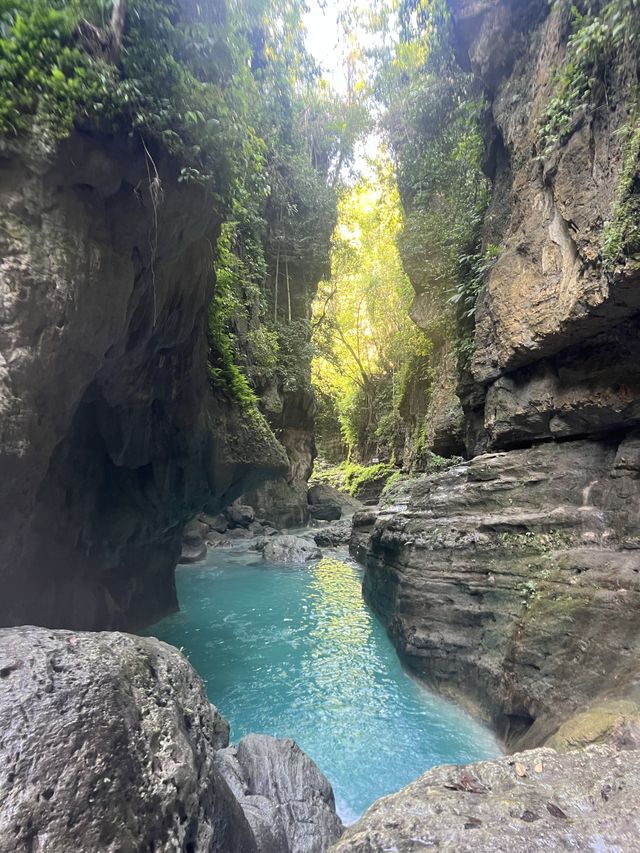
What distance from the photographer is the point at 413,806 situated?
116 inches

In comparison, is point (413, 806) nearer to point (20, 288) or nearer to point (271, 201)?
point (20, 288)

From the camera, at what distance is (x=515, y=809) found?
2.88 meters

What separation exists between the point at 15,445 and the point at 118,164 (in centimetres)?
316

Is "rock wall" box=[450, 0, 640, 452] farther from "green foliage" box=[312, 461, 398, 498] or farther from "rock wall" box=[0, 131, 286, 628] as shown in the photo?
"green foliage" box=[312, 461, 398, 498]

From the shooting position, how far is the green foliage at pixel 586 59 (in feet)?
17.1

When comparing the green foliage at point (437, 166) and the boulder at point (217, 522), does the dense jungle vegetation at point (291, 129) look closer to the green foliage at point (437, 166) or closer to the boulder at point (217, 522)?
the green foliage at point (437, 166)

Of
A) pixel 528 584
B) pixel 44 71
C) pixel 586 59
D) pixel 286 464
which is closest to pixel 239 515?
pixel 286 464

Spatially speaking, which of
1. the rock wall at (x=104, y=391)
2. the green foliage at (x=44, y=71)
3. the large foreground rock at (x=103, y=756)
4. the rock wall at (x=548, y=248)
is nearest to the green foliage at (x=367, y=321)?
the rock wall at (x=548, y=248)

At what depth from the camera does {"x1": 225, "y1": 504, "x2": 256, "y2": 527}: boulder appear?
23953 mm

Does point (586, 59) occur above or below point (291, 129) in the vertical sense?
below

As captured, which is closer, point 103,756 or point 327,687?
point 103,756

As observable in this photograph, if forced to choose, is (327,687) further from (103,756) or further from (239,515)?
(239,515)

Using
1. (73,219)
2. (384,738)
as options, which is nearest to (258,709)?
(384,738)

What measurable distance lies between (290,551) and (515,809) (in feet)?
52.0
